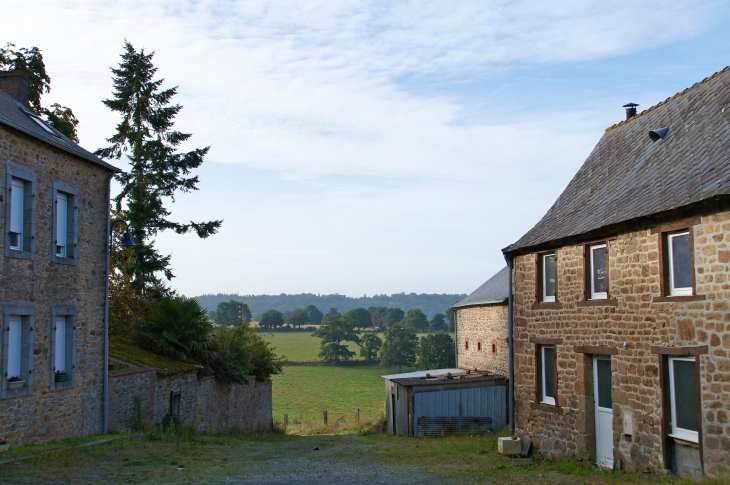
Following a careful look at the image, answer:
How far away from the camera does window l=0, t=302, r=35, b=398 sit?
12391mm

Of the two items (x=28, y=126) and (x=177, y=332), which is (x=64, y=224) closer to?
(x=28, y=126)

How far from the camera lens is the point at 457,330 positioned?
3241cm

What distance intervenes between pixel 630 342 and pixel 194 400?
13338mm

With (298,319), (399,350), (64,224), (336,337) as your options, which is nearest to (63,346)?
(64,224)

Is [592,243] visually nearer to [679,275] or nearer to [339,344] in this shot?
[679,275]

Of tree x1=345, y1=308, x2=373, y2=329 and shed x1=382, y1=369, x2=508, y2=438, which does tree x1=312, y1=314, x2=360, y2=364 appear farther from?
shed x1=382, y1=369, x2=508, y2=438

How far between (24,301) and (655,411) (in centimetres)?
1193

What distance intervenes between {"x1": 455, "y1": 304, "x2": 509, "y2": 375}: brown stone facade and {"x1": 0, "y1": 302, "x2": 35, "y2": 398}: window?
18.1 m

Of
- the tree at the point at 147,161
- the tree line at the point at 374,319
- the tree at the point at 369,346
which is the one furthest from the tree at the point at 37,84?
the tree line at the point at 374,319

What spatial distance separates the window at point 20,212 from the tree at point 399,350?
54.5 m

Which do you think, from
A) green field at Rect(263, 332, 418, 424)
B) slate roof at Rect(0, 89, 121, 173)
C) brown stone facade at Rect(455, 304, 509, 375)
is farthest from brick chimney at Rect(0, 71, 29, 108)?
brown stone facade at Rect(455, 304, 509, 375)

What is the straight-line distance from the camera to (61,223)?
1459cm

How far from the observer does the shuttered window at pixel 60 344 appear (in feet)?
46.8

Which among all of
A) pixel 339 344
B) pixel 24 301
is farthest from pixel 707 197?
pixel 339 344
